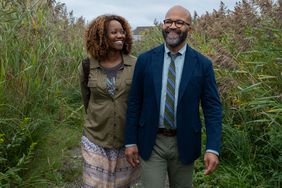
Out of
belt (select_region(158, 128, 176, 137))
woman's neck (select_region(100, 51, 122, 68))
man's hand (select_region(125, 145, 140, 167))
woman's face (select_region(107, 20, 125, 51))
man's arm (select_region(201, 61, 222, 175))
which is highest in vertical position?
woman's face (select_region(107, 20, 125, 51))

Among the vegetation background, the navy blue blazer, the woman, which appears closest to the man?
the navy blue blazer

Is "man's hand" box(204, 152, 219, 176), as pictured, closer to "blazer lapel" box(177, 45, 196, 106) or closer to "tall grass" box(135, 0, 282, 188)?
"blazer lapel" box(177, 45, 196, 106)

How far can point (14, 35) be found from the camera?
4.33 metres

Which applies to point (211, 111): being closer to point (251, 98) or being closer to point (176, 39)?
point (176, 39)

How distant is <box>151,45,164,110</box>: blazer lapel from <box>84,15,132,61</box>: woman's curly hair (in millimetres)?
514

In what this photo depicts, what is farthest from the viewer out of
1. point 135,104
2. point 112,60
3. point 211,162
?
point 112,60

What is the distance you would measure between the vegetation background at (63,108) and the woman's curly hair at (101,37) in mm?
804

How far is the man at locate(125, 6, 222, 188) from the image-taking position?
10.4 feet

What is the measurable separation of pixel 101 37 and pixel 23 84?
103cm

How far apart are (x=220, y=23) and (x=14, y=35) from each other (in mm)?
2993

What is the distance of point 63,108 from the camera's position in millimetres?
5590

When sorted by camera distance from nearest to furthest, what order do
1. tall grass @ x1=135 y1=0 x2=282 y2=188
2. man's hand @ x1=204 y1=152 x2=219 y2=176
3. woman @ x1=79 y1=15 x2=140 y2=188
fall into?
man's hand @ x1=204 y1=152 x2=219 y2=176 → woman @ x1=79 y1=15 x2=140 y2=188 → tall grass @ x1=135 y1=0 x2=282 y2=188

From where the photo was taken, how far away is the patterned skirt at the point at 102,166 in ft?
11.8

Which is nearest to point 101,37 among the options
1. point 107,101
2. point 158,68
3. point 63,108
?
point 107,101
